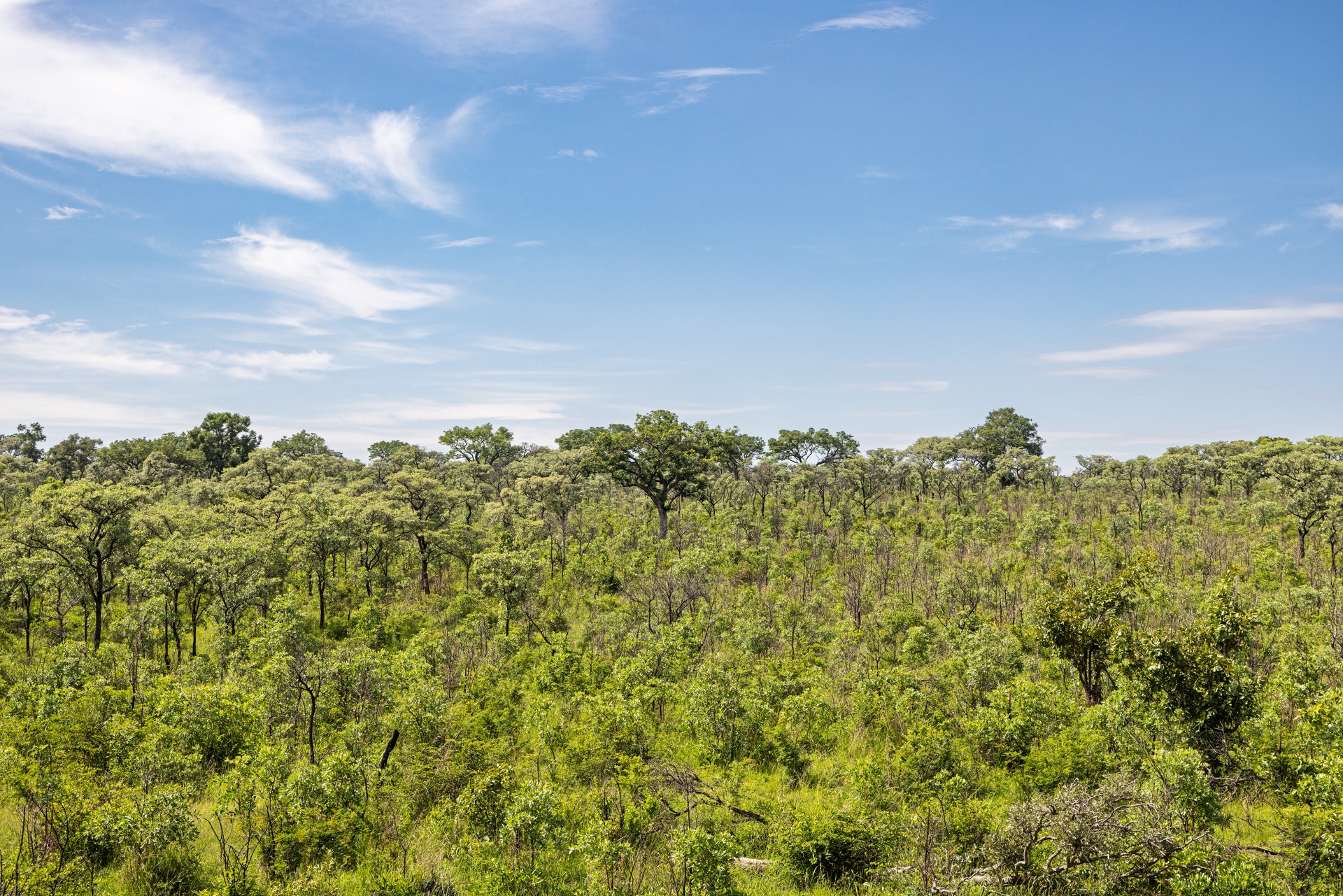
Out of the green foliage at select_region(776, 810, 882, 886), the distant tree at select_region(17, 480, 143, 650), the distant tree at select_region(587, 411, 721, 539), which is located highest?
the distant tree at select_region(587, 411, 721, 539)

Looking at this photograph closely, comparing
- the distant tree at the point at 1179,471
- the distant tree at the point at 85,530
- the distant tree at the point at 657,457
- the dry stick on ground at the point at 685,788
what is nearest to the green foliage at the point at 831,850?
the dry stick on ground at the point at 685,788

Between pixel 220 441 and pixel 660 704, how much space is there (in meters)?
92.0

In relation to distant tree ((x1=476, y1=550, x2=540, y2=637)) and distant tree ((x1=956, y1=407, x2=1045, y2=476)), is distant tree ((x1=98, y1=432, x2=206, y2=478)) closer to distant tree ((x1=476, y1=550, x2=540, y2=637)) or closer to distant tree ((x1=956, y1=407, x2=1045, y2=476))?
distant tree ((x1=476, y1=550, x2=540, y2=637))

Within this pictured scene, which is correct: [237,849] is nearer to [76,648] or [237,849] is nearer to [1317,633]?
[76,648]

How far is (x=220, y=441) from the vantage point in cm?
9081

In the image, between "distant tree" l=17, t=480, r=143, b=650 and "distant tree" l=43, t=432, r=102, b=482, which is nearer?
"distant tree" l=17, t=480, r=143, b=650

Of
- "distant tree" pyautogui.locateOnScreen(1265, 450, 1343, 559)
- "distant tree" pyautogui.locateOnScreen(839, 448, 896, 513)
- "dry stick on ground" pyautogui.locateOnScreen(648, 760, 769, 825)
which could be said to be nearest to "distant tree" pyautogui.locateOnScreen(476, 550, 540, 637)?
"dry stick on ground" pyautogui.locateOnScreen(648, 760, 769, 825)

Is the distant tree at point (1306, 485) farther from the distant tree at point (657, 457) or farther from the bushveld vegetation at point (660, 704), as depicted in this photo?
the distant tree at point (657, 457)

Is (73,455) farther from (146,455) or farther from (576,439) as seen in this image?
(576,439)

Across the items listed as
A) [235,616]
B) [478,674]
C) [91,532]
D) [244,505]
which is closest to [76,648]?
[235,616]

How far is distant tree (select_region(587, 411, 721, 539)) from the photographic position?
55.3 metres

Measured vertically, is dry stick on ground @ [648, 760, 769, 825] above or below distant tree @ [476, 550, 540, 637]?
below

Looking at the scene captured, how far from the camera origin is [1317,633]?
2502 centimetres

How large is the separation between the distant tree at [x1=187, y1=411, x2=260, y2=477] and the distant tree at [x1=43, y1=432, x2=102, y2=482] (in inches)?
455
